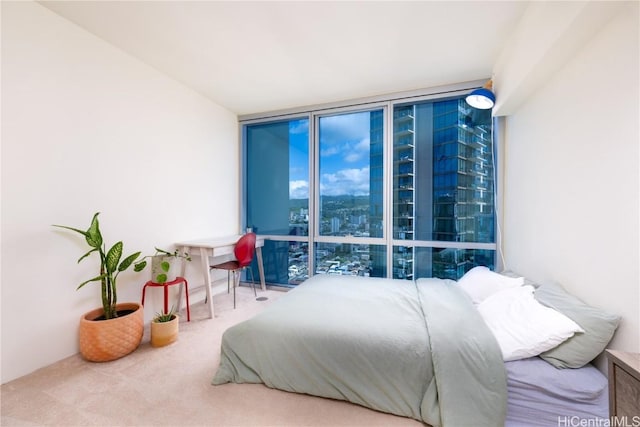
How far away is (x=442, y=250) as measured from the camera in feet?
10.4

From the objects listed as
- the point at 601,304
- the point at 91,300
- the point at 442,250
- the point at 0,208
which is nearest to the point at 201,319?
the point at 91,300

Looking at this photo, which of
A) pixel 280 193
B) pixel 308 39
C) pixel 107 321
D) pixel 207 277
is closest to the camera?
pixel 107 321

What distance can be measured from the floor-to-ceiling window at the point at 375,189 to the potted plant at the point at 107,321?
2.02m

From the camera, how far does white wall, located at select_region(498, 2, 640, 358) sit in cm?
120

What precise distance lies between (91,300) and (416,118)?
12.6 feet

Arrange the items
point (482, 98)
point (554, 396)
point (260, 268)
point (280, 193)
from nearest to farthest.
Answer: point (554, 396)
point (482, 98)
point (260, 268)
point (280, 193)

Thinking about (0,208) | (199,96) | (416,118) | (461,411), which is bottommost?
(461,411)

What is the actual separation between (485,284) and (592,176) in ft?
3.50

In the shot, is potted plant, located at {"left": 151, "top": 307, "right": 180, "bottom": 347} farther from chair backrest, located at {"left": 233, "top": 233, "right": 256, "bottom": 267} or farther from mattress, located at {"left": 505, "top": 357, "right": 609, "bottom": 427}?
mattress, located at {"left": 505, "top": 357, "right": 609, "bottom": 427}

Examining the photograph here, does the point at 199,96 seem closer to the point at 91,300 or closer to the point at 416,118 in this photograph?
the point at 91,300

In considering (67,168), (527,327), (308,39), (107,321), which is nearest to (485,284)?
(527,327)

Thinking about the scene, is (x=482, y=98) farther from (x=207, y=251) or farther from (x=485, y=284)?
(x=207, y=251)

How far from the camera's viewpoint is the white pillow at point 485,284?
2039 millimetres

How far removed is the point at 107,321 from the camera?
198 cm
